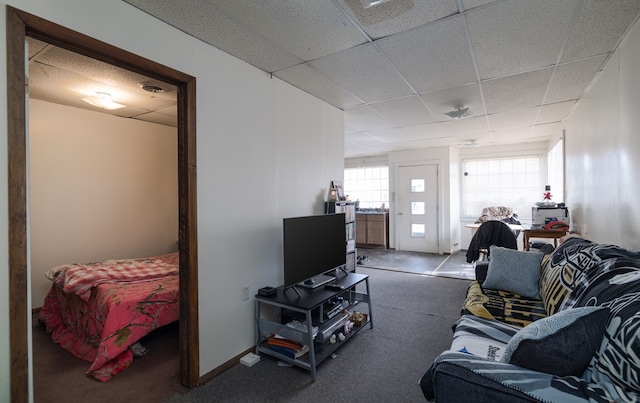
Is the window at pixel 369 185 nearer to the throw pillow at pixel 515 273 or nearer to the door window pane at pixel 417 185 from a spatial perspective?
the door window pane at pixel 417 185

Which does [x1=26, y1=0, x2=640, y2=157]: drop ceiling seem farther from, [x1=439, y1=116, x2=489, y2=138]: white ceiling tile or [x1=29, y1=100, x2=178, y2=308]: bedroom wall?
[x1=29, y1=100, x2=178, y2=308]: bedroom wall

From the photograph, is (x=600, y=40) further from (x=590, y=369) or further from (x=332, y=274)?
(x=332, y=274)

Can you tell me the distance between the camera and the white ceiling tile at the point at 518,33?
70.8 inches

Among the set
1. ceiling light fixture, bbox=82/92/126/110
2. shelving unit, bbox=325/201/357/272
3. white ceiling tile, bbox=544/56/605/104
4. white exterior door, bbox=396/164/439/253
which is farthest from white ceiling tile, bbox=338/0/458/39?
white exterior door, bbox=396/164/439/253

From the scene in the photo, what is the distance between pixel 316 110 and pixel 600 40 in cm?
241

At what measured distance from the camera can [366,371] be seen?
2277 mm

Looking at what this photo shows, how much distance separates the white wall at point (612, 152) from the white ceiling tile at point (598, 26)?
0.09 meters

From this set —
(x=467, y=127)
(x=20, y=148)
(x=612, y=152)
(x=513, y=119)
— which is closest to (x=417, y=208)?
(x=467, y=127)

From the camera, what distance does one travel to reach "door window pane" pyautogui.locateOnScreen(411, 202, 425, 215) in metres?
6.84

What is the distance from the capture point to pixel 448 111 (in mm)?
3904

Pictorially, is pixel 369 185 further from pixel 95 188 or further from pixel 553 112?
pixel 95 188

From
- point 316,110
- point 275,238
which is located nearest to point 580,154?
point 316,110

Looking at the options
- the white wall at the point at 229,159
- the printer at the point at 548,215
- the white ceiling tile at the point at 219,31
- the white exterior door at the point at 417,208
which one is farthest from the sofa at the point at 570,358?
the white exterior door at the point at 417,208

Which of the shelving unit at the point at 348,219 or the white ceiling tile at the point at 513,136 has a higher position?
the white ceiling tile at the point at 513,136
